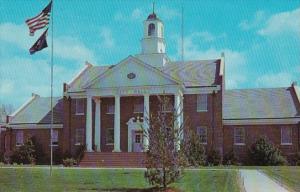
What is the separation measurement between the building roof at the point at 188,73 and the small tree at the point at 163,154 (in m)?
27.0

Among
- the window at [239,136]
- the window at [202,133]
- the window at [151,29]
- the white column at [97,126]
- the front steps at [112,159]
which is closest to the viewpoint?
the front steps at [112,159]

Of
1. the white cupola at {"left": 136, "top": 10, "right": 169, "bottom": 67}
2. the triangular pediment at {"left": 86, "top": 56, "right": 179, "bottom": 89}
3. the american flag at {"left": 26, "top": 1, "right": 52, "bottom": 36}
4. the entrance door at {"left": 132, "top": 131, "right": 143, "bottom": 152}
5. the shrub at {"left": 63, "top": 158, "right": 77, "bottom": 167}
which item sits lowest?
the shrub at {"left": 63, "top": 158, "right": 77, "bottom": 167}

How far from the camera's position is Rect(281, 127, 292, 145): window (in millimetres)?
48375

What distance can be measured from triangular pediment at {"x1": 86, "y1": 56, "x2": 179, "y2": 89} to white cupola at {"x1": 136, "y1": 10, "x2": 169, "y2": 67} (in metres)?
6.53

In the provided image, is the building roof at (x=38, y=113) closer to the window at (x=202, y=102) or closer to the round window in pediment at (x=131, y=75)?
the round window in pediment at (x=131, y=75)

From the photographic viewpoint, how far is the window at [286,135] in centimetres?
4838

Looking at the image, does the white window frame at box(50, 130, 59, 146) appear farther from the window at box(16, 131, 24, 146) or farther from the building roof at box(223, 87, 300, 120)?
the building roof at box(223, 87, 300, 120)

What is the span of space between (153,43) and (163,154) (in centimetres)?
3702

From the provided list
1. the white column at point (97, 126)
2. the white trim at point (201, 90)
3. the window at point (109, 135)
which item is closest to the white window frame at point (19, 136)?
the white column at point (97, 126)

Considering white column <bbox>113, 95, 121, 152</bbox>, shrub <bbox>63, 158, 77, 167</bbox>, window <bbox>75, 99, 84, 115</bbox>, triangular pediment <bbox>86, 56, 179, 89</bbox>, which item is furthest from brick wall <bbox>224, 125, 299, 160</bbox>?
window <bbox>75, 99, 84, 115</bbox>

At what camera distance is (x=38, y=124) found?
182 ft

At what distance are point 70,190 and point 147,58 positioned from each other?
36106 millimetres

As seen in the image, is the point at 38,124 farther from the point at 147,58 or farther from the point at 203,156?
the point at 203,156

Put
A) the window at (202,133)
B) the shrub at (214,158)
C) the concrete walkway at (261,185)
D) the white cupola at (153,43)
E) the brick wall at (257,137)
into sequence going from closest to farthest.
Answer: the concrete walkway at (261,185), the shrub at (214,158), the brick wall at (257,137), the window at (202,133), the white cupola at (153,43)
